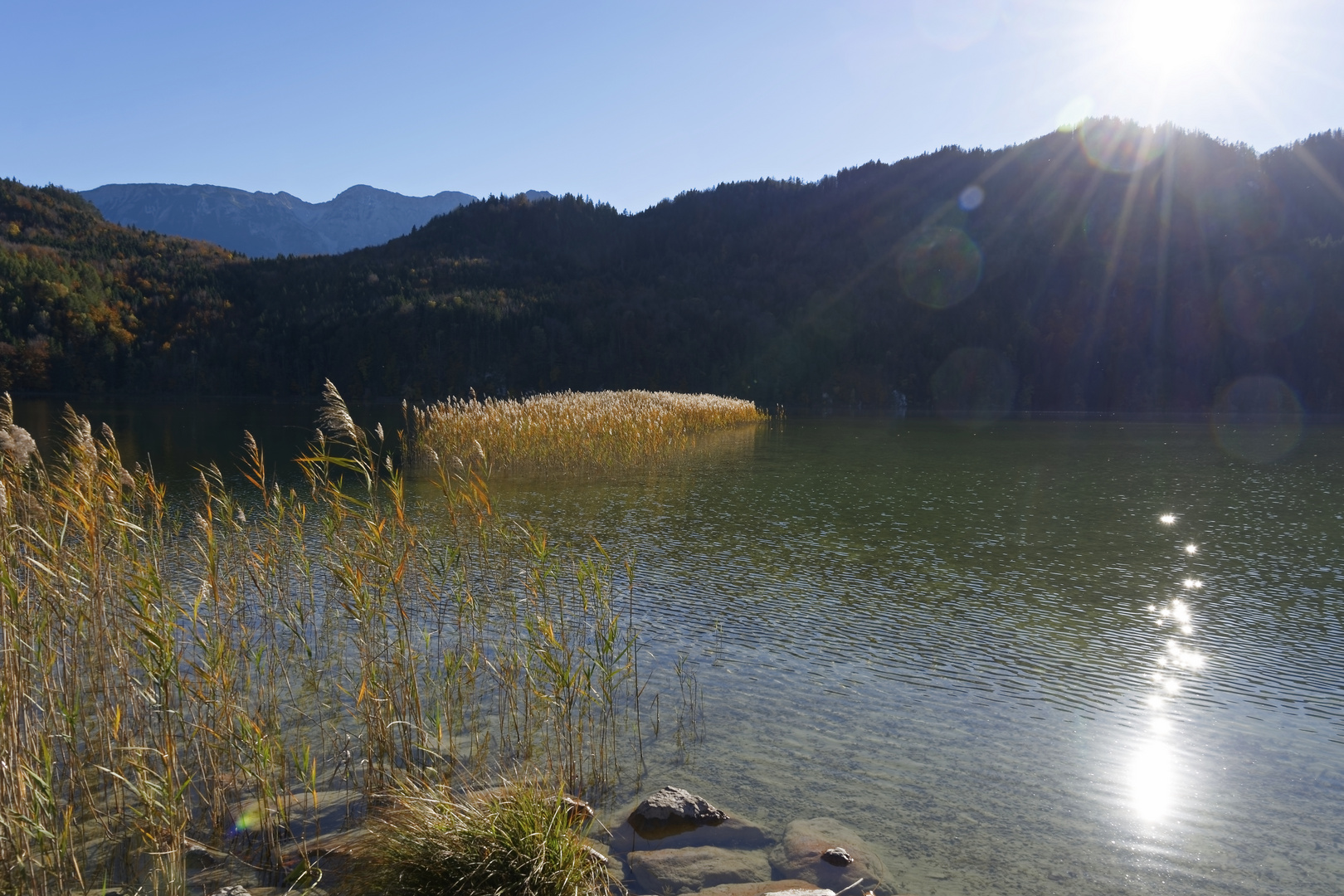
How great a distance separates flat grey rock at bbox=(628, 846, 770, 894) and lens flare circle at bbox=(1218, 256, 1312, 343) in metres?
76.8

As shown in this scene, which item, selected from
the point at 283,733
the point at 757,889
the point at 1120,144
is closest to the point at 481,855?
the point at 757,889

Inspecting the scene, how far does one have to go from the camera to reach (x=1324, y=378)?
61.8 meters

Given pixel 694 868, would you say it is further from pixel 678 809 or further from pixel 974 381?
pixel 974 381

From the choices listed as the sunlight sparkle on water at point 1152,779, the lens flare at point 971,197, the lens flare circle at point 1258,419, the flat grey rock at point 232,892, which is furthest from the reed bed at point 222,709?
the lens flare at point 971,197

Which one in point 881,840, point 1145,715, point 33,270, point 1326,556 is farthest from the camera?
point 33,270

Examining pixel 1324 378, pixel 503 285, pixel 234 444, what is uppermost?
pixel 503 285

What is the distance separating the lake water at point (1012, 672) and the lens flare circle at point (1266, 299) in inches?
2466

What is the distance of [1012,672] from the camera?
6.48 metres

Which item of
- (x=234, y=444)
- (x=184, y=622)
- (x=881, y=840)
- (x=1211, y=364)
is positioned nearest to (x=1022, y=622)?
(x=881, y=840)

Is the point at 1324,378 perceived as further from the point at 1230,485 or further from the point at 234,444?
the point at 234,444

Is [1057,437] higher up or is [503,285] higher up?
[503,285]

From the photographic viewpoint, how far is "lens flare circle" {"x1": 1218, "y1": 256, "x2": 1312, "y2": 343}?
6588cm

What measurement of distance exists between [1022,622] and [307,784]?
6.18 metres

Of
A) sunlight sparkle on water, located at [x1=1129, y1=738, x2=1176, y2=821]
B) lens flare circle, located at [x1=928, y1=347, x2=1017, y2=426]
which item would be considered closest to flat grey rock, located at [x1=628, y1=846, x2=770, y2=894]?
sunlight sparkle on water, located at [x1=1129, y1=738, x2=1176, y2=821]
